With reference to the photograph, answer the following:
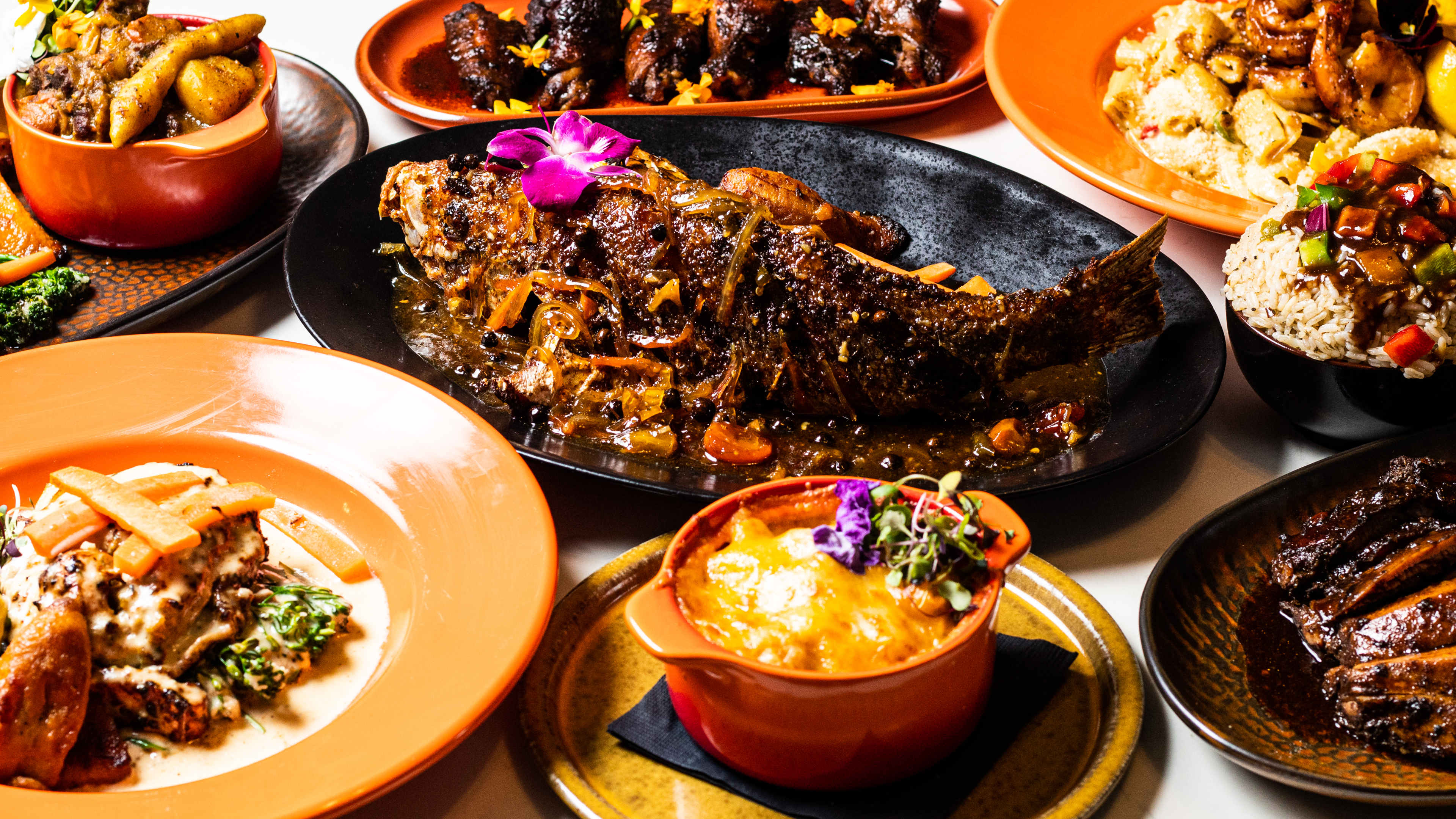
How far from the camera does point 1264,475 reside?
107 inches

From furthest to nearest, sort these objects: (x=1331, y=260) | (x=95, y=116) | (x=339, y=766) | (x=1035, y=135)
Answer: (x=1035, y=135)
(x=95, y=116)
(x=1331, y=260)
(x=339, y=766)

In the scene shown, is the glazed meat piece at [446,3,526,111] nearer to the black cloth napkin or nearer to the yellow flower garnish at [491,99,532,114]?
the yellow flower garnish at [491,99,532,114]

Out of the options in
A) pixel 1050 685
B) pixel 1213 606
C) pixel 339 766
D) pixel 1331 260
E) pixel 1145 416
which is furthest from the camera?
pixel 1145 416

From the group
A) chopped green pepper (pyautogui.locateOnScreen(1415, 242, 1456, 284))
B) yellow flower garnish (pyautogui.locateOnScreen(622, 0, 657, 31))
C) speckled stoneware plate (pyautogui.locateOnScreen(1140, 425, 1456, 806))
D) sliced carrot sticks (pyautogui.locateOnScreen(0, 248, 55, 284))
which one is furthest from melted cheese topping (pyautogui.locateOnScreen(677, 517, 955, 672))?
yellow flower garnish (pyautogui.locateOnScreen(622, 0, 657, 31))

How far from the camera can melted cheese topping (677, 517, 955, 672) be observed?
1635 millimetres

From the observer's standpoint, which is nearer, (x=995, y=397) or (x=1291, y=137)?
(x=995, y=397)

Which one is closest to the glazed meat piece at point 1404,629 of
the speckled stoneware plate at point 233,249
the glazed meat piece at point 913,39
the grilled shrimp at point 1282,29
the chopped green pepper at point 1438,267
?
the chopped green pepper at point 1438,267

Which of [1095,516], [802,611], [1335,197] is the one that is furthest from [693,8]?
[802,611]

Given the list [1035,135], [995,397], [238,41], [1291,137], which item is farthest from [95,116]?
[1291,137]

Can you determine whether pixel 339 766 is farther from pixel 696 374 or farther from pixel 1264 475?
pixel 1264 475

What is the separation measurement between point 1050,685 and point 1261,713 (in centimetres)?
38

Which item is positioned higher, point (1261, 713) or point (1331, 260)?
point (1331, 260)

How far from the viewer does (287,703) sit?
75.2 inches

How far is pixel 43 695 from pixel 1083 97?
344 centimetres
